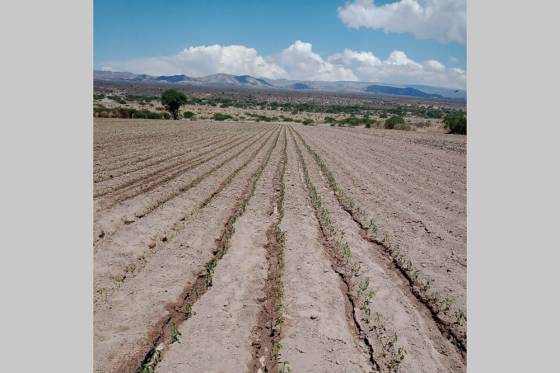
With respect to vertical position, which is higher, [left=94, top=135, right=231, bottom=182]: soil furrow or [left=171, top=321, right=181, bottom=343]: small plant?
[left=94, top=135, right=231, bottom=182]: soil furrow

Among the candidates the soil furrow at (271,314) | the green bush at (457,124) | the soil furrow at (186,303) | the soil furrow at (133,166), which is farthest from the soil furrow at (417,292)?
the green bush at (457,124)

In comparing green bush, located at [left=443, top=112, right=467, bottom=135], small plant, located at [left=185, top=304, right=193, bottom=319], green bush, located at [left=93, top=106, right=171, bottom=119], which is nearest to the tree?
green bush, located at [left=93, top=106, right=171, bottom=119]

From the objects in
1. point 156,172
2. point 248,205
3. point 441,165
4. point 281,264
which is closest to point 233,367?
point 281,264

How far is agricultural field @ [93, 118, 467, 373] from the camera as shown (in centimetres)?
397

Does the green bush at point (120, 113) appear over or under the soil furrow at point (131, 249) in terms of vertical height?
over

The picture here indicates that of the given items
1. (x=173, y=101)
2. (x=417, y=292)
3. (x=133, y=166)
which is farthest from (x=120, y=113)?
(x=417, y=292)

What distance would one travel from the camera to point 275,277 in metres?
5.61

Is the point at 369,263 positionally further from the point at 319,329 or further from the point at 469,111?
the point at 469,111

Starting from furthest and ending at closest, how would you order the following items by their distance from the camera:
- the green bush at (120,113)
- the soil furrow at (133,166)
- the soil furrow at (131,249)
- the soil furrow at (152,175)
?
the green bush at (120,113), the soil furrow at (133,166), the soil furrow at (152,175), the soil furrow at (131,249)

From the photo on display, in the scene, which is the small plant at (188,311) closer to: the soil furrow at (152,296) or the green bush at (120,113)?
the soil furrow at (152,296)

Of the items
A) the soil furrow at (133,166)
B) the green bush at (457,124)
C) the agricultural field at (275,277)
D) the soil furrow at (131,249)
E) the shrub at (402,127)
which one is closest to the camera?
Answer: the agricultural field at (275,277)

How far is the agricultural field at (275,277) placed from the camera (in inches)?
156

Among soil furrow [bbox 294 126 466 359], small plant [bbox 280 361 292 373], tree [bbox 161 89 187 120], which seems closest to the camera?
small plant [bbox 280 361 292 373]

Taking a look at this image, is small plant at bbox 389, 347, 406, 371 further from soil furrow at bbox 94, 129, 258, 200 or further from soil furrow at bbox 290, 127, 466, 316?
soil furrow at bbox 94, 129, 258, 200
